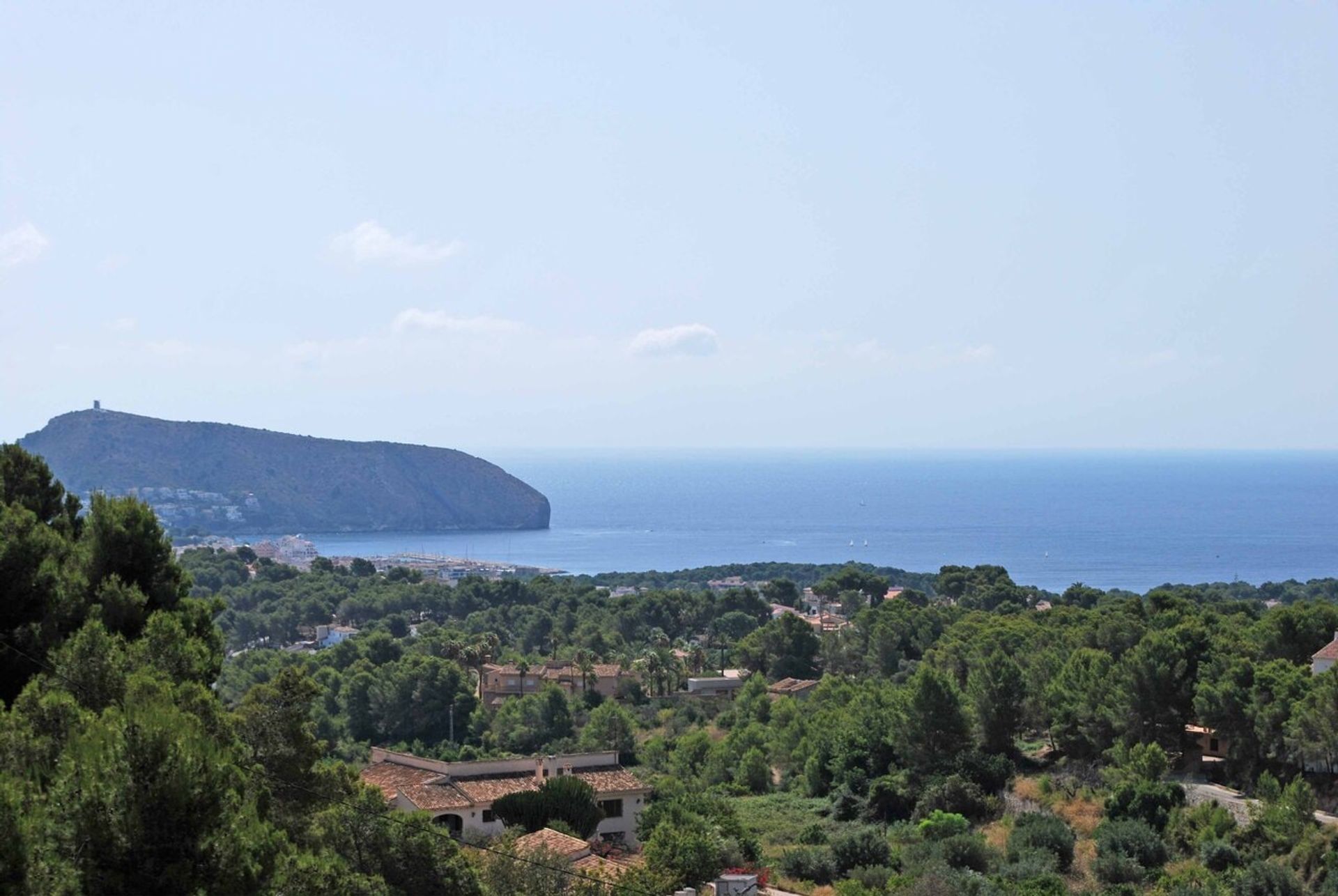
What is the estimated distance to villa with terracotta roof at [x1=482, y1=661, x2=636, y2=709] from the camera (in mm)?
41188

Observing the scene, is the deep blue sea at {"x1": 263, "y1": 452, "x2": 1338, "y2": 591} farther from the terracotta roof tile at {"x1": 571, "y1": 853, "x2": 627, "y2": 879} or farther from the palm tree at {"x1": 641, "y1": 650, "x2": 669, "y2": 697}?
the terracotta roof tile at {"x1": 571, "y1": 853, "x2": 627, "y2": 879}

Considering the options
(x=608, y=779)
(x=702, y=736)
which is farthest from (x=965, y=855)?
(x=702, y=736)

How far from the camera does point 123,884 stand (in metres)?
7.32

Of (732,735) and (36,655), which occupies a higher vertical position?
(36,655)

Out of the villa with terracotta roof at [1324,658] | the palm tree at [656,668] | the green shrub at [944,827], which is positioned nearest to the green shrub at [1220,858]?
the green shrub at [944,827]

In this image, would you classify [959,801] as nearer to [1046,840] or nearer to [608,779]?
[1046,840]

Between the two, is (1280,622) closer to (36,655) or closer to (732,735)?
(732,735)

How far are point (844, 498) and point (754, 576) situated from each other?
350 feet

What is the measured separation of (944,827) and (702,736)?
10.6m

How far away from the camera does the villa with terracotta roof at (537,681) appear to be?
41188 millimetres

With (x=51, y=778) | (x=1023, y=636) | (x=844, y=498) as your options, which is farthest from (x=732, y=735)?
(x=844, y=498)

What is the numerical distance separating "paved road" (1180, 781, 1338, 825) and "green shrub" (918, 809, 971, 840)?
145 inches

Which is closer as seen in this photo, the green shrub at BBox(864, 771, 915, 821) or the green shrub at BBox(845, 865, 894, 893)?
the green shrub at BBox(845, 865, 894, 893)

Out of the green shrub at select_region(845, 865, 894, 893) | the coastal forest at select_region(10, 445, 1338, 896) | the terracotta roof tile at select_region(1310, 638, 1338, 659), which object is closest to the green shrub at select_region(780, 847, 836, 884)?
the coastal forest at select_region(10, 445, 1338, 896)
